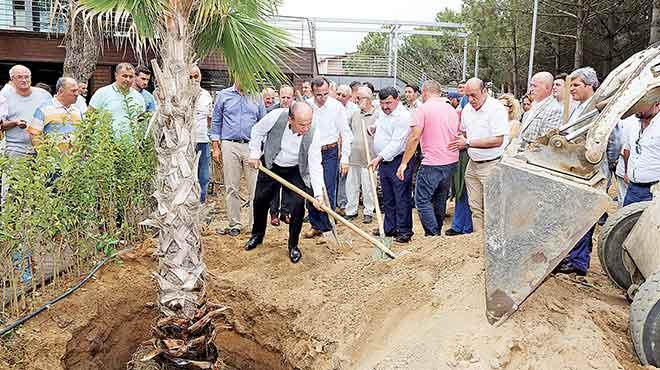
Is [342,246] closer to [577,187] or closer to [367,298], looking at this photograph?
[367,298]

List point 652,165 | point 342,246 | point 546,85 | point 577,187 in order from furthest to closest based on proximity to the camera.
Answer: point 342,246 < point 546,85 < point 652,165 < point 577,187

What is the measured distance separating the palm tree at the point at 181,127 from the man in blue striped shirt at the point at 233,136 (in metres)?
2.08

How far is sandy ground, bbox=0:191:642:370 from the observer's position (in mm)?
3395

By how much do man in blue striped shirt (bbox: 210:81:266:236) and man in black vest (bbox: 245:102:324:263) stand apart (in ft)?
2.66

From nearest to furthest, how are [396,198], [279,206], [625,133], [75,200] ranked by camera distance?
[75,200], [625,133], [396,198], [279,206]

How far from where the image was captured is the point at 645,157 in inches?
198

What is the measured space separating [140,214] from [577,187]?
14.8 ft

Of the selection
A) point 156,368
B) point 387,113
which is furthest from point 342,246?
point 156,368

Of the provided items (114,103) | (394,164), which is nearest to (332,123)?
(394,164)

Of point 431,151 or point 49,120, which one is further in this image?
point 431,151

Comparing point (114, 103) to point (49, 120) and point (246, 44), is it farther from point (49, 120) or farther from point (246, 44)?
point (246, 44)

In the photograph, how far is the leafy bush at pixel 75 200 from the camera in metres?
4.33

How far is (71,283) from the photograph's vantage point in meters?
5.20

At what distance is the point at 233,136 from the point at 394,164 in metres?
1.85
